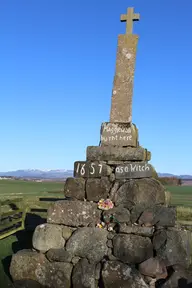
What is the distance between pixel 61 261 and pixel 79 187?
156 cm

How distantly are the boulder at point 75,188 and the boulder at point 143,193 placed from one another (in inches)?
36.5

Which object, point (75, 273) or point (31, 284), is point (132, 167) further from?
point (31, 284)

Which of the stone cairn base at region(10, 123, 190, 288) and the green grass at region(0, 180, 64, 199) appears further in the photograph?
the green grass at region(0, 180, 64, 199)

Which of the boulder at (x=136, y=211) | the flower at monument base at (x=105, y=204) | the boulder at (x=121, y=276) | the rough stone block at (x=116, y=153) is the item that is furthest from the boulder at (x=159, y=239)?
the rough stone block at (x=116, y=153)

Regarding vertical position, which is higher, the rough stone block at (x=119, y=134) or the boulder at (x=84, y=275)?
the rough stone block at (x=119, y=134)

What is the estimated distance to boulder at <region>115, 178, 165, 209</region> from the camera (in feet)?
22.7

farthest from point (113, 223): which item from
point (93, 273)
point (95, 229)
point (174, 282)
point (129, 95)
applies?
point (129, 95)

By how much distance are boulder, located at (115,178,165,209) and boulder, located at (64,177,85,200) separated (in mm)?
926

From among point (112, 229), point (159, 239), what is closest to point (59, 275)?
point (112, 229)

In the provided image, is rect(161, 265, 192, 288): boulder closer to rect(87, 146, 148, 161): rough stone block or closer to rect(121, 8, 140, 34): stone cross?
rect(87, 146, 148, 161): rough stone block

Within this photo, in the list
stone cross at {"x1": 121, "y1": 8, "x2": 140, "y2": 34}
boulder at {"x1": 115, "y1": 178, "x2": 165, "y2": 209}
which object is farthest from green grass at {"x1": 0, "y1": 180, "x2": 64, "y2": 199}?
Result: stone cross at {"x1": 121, "y1": 8, "x2": 140, "y2": 34}

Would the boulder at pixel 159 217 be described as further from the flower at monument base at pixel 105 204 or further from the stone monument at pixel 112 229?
the flower at monument base at pixel 105 204

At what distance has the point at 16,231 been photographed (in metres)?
11.4

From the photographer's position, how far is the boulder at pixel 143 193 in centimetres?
693
